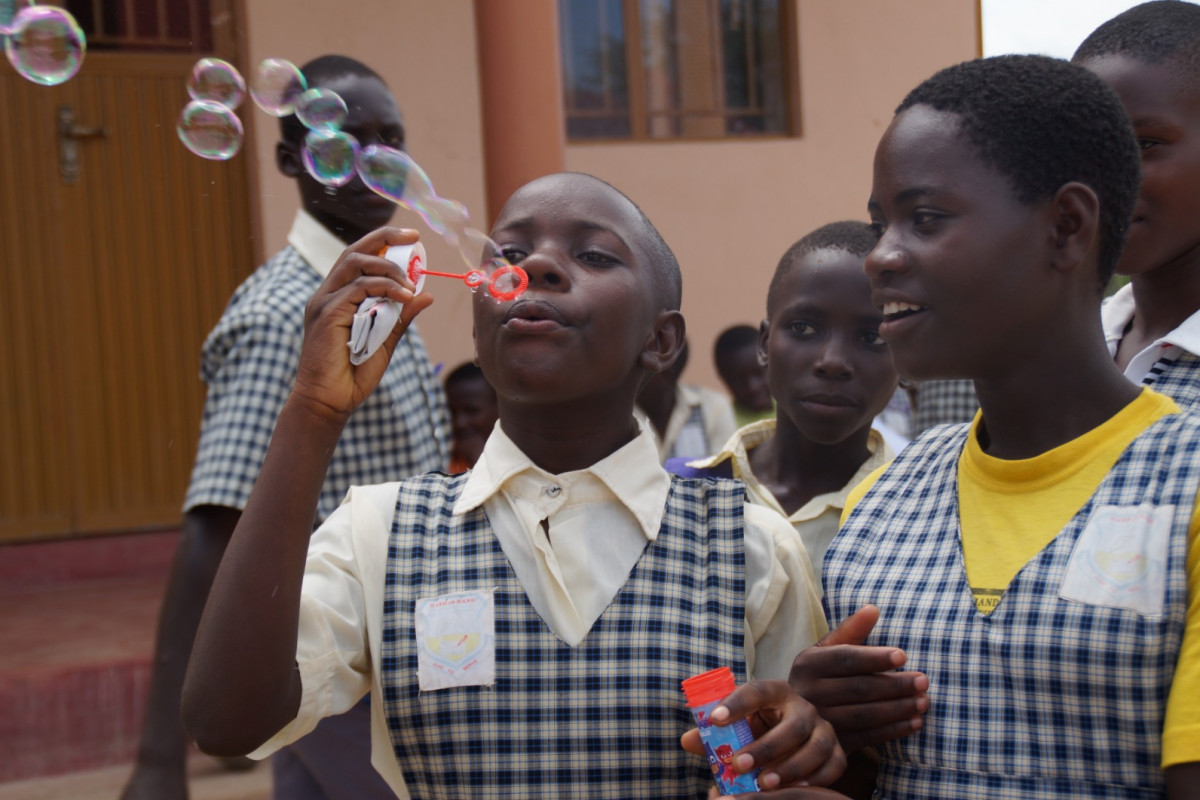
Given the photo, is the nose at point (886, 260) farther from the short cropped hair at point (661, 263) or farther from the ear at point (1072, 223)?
the short cropped hair at point (661, 263)

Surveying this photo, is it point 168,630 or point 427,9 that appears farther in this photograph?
point 427,9

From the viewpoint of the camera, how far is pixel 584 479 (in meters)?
1.81

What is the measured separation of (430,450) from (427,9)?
345 centimetres

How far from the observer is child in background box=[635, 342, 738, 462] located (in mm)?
4082

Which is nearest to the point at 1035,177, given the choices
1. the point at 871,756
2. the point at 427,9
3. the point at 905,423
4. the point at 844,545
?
the point at 844,545

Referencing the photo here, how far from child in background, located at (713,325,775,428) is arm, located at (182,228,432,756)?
3622 millimetres

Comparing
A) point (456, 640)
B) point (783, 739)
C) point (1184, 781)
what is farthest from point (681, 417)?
point (1184, 781)

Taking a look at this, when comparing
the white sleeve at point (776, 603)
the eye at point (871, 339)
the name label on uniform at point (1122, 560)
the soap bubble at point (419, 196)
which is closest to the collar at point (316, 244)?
the soap bubble at point (419, 196)

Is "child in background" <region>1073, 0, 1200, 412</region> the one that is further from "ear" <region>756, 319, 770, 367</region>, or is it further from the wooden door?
the wooden door

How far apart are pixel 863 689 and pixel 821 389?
943 mm

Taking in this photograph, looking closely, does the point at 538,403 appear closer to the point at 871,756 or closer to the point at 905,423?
the point at 871,756

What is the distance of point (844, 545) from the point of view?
1.67 metres

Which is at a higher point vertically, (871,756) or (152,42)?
(152,42)

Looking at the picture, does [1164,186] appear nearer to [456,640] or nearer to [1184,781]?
[1184,781]
